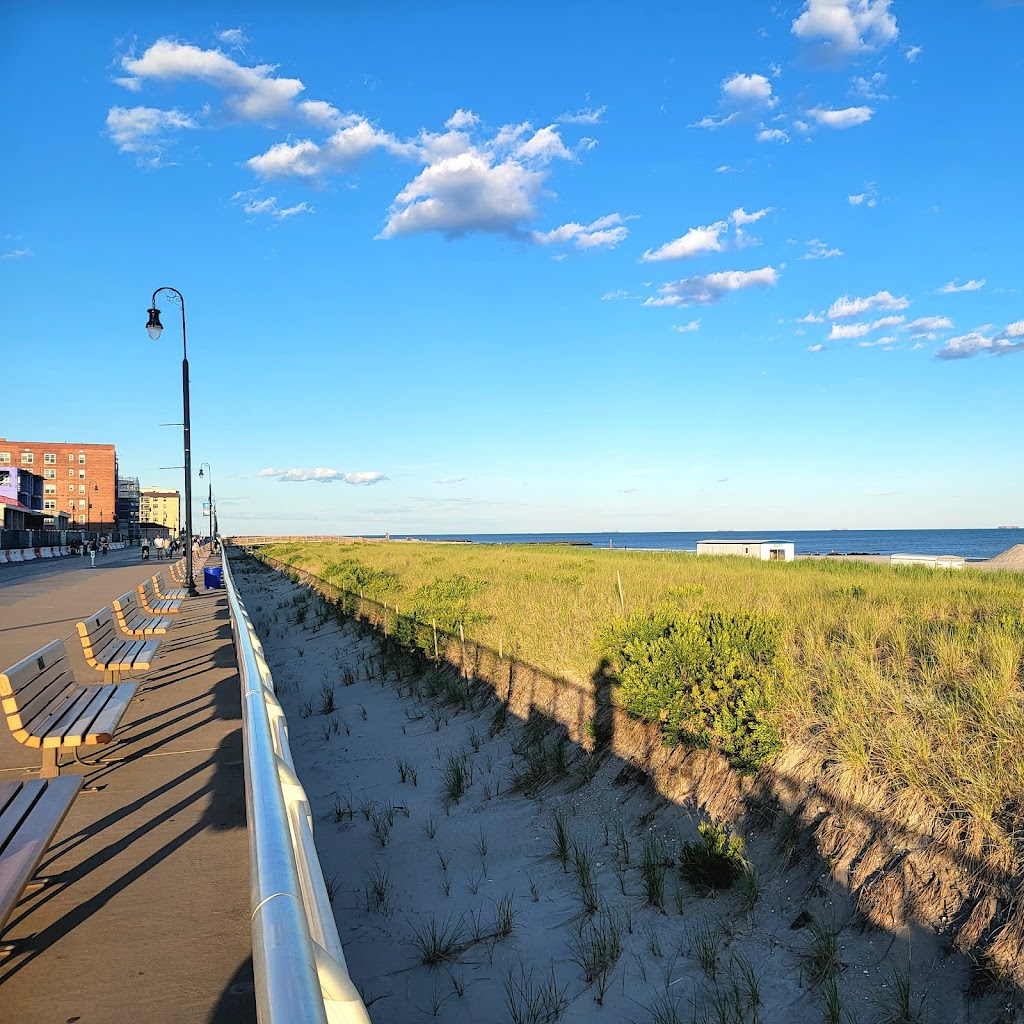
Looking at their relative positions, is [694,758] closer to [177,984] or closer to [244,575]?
[177,984]

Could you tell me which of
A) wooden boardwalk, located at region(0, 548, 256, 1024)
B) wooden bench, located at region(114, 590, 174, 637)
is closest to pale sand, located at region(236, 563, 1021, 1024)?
wooden boardwalk, located at region(0, 548, 256, 1024)

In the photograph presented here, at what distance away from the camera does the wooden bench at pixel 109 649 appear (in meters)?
7.30

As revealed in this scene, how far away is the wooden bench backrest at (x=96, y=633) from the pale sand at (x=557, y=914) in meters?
2.32

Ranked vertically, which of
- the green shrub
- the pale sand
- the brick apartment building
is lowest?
the pale sand

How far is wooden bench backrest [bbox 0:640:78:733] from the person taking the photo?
176 inches

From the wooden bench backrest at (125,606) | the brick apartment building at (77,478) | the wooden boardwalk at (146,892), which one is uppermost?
the brick apartment building at (77,478)

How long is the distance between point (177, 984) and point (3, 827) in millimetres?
1062

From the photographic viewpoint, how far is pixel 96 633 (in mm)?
7570

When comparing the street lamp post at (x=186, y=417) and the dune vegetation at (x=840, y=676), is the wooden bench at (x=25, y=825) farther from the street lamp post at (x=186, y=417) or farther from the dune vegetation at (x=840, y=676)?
the street lamp post at (x=186, y=417)

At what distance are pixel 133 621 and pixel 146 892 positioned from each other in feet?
25.5

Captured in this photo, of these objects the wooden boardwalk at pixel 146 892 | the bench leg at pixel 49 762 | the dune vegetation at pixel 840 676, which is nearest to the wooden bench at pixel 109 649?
the wooden boardwalk at pixel 146 892

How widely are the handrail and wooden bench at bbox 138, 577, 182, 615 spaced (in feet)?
37.7

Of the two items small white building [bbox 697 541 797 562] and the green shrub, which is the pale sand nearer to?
the green shrub

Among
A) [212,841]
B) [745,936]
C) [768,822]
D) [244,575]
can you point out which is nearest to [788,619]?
[768,822]
